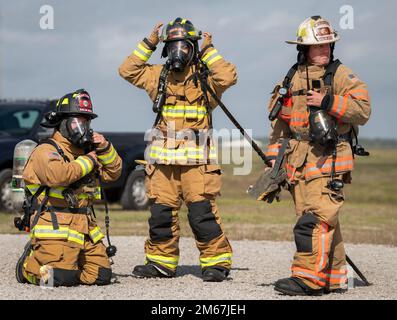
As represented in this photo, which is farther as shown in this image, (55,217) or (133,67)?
(133,67)

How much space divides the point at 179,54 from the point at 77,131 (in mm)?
1145

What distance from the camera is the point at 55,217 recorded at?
8.11 m

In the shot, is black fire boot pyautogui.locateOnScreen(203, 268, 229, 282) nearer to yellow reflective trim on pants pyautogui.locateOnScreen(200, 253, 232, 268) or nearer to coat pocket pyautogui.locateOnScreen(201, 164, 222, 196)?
yellow reflective trim on pants pyautogui.locateOnScreen(200, 253, 232, 268)

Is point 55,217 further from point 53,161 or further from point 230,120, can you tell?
point 230,120

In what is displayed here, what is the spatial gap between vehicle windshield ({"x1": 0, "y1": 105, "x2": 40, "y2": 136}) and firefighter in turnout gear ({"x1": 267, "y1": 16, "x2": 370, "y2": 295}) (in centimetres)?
845

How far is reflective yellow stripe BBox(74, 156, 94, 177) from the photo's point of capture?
8.10 metres

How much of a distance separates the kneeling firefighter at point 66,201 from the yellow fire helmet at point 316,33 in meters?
1.92

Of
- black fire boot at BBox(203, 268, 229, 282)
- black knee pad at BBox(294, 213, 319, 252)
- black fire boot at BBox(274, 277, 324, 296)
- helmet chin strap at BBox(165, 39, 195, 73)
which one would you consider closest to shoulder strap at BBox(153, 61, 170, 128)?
helmet chin strap at BBox(165, 39, 195, 73)

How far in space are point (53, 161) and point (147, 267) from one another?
1.44 m

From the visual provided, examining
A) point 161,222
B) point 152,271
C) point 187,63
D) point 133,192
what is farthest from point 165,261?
point 133,192

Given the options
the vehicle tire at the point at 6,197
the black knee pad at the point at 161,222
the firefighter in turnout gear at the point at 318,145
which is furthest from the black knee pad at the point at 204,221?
the vehicle tire at the point at 6,197

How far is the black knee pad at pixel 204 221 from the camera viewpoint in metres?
8.65

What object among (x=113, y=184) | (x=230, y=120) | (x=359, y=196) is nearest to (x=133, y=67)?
(x=230, y=120)
